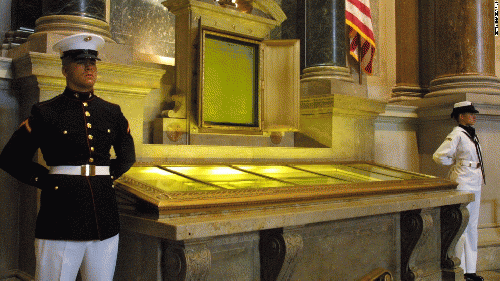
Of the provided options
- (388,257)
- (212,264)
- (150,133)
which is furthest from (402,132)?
(212,264)

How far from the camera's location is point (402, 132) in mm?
6934

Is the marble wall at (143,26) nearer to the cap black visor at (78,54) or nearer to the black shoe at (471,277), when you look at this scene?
the cap black visor at (78,54)

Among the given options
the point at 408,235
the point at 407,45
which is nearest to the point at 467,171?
the point at 408,235

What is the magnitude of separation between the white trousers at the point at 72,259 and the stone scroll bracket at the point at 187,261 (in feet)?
1.02

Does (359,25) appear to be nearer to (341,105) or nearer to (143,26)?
(341,105)

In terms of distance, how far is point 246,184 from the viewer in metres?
3.37

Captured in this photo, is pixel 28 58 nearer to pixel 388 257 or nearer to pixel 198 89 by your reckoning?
pixel 198 89

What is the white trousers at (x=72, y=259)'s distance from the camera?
244cm

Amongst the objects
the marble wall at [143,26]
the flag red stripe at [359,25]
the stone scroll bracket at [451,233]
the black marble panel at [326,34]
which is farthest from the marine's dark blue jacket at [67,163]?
the flag red stripe at [359,25]

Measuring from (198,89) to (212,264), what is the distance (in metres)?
2.20

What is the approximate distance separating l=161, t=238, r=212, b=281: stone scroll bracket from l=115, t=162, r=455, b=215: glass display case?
209 mm

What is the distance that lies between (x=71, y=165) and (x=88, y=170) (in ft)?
0.28

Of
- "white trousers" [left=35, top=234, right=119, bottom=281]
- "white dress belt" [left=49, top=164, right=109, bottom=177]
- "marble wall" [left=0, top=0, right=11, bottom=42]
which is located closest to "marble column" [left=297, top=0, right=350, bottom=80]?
"marble wall" [left=0, top=0, right=11, bottom=42]

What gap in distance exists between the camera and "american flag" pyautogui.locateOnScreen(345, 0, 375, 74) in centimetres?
646
